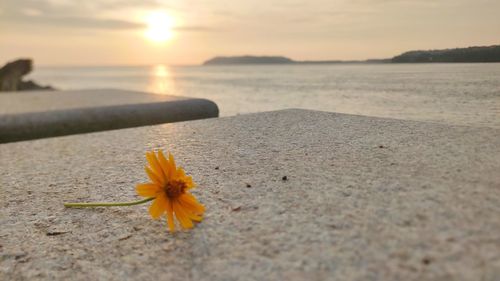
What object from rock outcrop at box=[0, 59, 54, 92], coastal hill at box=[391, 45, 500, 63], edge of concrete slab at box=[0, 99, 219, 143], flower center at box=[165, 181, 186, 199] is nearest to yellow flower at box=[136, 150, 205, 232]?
flower center at box=[165, 181, 186, 199]

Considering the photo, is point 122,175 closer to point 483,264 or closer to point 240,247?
point 240,247

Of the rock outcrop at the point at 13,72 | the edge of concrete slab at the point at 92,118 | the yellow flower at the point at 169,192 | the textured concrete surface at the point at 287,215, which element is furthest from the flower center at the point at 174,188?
the rock outcrop at the point at 13,72

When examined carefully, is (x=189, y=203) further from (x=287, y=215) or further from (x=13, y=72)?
(x=13, y=72)

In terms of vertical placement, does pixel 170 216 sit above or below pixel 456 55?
below

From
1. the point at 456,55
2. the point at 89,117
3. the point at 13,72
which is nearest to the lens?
the point at 456,55

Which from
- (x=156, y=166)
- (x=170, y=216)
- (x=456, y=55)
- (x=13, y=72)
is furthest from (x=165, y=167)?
(x=13, y=72)

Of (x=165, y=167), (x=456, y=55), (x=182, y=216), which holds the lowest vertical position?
(x=182, y=216)

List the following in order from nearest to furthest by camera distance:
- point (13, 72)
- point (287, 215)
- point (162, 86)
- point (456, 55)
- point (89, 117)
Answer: point (287, 215), point (456, 55), point (89, 117), point (13, 72), point (162, 86)
